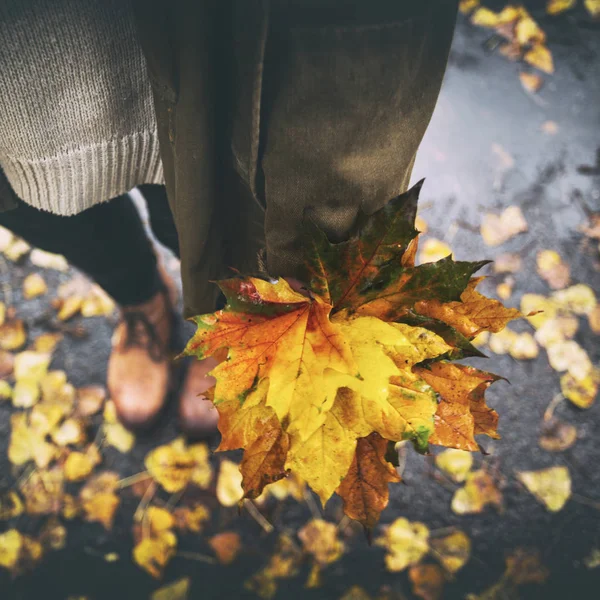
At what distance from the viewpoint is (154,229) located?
112 centimetres

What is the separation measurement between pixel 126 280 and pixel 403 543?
3.42ft

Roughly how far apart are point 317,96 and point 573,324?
1.33 m

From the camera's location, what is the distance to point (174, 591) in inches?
47.4

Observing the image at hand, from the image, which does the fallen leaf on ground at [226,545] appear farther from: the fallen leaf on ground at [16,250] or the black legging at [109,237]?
the fallen leaf on ground at [16,250]

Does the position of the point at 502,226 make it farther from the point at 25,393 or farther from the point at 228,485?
the point at 25,393

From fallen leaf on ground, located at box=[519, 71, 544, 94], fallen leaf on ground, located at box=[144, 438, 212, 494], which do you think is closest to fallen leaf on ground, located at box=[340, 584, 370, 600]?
Result: fallen leaf on ground, located at box=[144, 438, 212, 494]

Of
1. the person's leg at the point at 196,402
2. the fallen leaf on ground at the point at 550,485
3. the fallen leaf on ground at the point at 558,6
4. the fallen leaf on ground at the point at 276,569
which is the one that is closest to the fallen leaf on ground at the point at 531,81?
the fallen leaf on ground at the point at 558,6

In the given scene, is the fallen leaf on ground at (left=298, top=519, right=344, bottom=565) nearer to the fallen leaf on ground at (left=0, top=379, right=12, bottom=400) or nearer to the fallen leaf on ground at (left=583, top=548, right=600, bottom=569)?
the fallen leaf on ground at (left=583, top=548, right=600, bottom=569)

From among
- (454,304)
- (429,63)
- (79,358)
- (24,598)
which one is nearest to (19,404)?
(79,358)

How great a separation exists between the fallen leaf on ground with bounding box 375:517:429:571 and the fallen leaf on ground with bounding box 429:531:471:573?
3 cm

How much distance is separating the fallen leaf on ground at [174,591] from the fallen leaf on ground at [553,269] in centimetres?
141

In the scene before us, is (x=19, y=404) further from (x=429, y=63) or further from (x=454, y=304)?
(x=429, y=63)

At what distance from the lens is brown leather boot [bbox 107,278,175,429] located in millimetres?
1345

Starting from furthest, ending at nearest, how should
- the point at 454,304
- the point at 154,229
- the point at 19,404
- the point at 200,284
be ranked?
1. the point at 19,404
2. the point at 154,229
3. the point at 200,284
4. the point at 454,304
